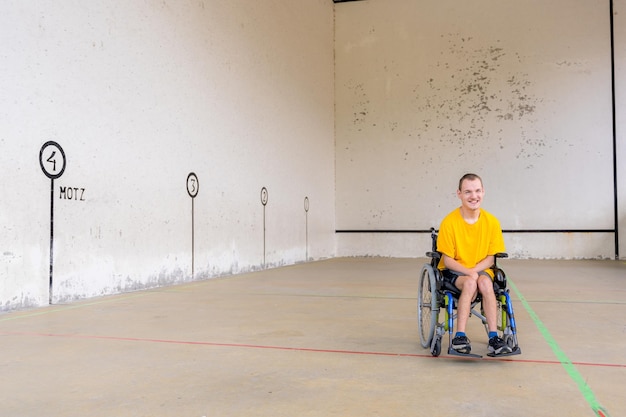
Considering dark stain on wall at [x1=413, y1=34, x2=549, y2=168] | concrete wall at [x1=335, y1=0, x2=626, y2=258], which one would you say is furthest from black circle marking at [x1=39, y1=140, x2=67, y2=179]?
dark stain on wall at [x1=413, y1=34, x2=549, y2=168]

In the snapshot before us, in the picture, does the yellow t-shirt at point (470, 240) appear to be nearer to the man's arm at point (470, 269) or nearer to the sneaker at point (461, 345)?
the man's arm at point (470, 269)

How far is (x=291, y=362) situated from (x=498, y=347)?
38.4 inches

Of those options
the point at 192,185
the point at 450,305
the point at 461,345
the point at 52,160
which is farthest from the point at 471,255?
the point at 192,185

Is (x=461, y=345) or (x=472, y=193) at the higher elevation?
(x=472, y=193)

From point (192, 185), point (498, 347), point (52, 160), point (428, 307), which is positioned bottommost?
point (498, 347)

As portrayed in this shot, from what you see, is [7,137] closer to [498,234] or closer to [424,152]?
[498,234]

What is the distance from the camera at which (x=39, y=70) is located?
439cm

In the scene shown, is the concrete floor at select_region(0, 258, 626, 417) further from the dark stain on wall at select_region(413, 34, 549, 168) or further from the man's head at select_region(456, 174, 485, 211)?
the dark stain on wall at select_region(413, 34, 549, 168)

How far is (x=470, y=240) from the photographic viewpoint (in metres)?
2.65

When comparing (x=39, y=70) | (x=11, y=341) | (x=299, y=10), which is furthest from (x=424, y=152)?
(x=11, y=341)

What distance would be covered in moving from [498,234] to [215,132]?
4.96 m

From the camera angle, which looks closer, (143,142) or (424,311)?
(424,311)

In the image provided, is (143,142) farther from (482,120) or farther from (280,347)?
(482,120)

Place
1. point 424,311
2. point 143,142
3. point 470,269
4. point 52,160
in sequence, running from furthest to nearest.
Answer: point 143,142 < point 52,160 < point 424,311 < point 470,269
